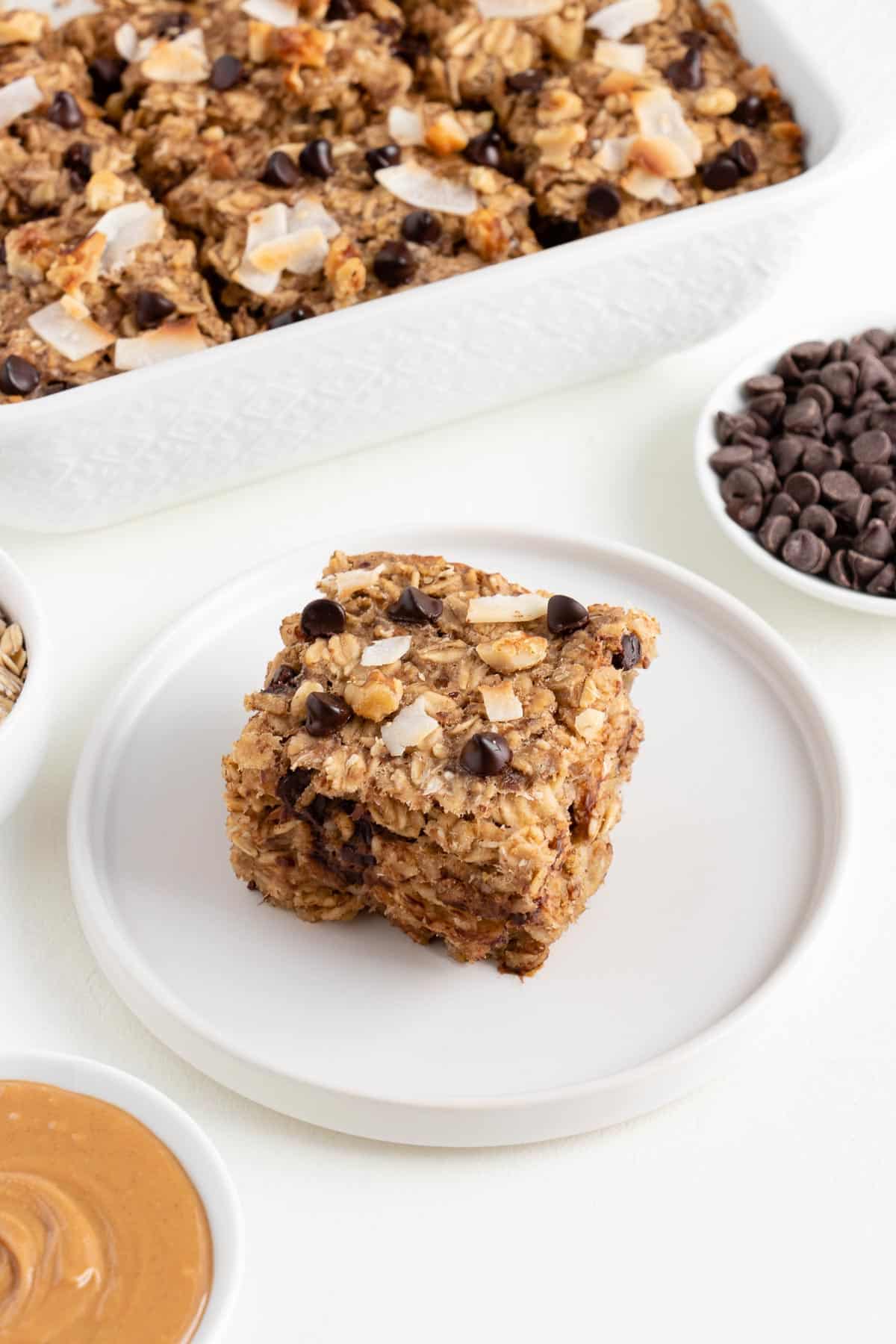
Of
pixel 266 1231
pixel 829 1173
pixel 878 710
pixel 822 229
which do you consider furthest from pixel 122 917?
pixel 822 229

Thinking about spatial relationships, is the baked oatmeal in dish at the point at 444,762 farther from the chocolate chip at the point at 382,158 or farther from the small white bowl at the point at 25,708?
the chocolate chip at the point at 382,158

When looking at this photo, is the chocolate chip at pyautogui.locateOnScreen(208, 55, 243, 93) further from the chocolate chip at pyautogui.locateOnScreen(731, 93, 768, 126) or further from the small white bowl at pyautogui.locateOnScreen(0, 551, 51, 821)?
the small white bowl at pyautogui.locateOnScreen(0, 551, 51, 821)

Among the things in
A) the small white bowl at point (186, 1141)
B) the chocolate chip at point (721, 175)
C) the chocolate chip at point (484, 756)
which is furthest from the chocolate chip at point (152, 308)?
the small white bowl at point (186, 1141)

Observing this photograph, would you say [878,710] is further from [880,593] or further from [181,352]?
[181,352]

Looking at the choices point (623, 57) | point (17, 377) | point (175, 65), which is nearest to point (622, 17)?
point (623, 57)

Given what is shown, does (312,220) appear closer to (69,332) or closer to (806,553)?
(69,332)

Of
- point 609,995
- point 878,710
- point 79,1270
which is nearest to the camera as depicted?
point 79,1270

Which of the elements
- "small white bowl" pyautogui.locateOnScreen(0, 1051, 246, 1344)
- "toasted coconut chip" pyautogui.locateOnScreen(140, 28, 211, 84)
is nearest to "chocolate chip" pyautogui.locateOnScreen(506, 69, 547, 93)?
"toasted coconut chip" pyautogui.locateOnScreen(140, 28, 211, 84)
